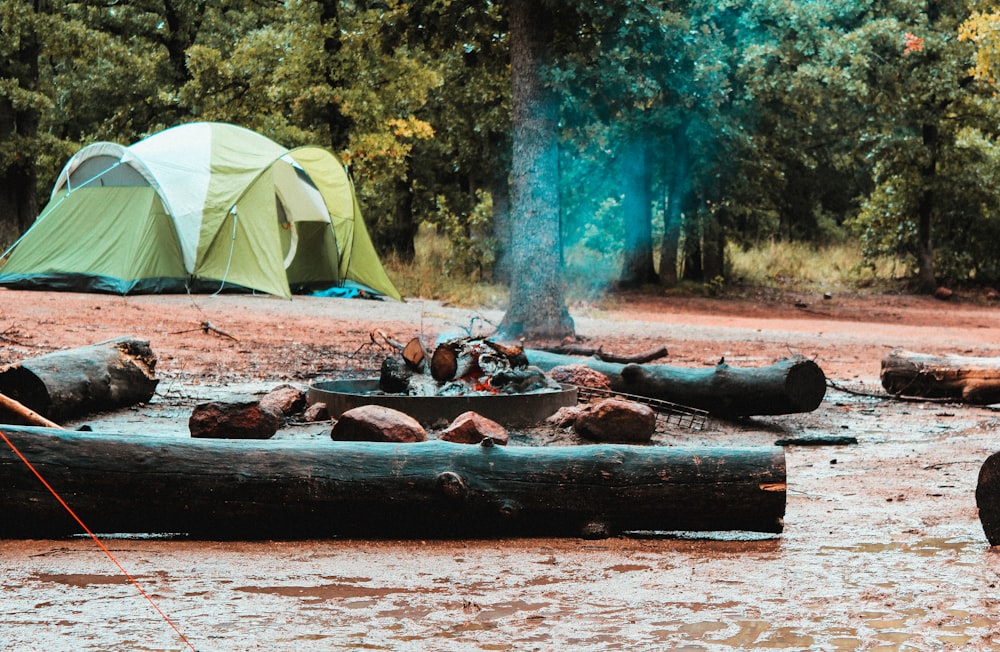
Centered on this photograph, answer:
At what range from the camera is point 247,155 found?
17594 mm

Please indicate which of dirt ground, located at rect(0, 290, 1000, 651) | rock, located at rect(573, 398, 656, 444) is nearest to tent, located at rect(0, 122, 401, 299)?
dirt ground, located at rect(0, 290, 1000, 651)

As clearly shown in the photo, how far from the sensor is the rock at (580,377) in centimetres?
846

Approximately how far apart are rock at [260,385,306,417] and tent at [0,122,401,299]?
29.4 feet

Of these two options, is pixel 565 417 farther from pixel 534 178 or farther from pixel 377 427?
pixel 534 178

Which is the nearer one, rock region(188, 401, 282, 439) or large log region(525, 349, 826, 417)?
rock region(188, 401, 282, 439)

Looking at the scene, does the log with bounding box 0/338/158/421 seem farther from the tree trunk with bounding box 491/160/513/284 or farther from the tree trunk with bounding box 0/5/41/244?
the tree trunk with bounding box 0/5/41/244

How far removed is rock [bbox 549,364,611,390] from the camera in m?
8.46

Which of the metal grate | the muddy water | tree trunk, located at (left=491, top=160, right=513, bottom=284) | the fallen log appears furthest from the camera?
tree trunk, located at (left=491, top=160, right=513, bottom=284)

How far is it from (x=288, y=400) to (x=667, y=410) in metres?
2.76

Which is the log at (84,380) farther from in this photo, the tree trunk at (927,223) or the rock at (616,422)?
the tree trunk at (927,223)

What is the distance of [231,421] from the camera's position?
6426 mm

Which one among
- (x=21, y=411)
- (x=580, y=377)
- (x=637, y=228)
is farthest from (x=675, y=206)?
(x=21, y=411)

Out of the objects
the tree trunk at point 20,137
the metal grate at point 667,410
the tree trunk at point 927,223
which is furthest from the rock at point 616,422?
the tree trunk at point 927,223

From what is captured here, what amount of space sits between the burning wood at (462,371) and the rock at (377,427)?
4.61ft
